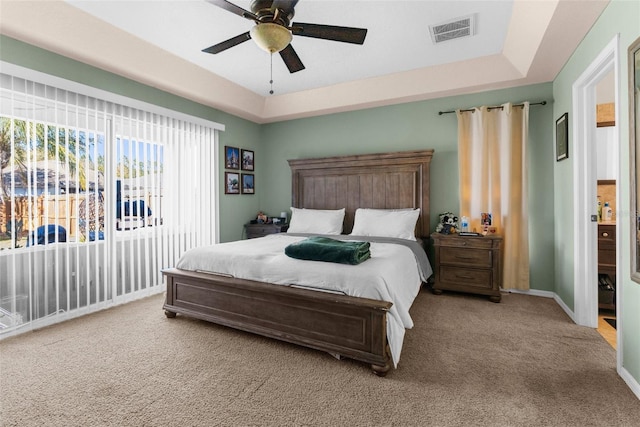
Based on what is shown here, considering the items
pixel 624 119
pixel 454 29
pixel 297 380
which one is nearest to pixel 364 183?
pixel 454 29

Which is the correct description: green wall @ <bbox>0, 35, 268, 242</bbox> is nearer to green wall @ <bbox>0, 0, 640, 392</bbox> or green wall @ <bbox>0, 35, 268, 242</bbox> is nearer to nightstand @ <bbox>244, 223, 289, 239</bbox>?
green wall @ <bbox>0, 0, 640, 392</bbox>

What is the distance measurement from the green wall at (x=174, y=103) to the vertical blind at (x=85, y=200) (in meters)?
0.16

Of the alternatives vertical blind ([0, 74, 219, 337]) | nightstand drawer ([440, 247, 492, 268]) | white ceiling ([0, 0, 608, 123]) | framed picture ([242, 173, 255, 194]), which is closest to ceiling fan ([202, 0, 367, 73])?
white ceiling ([0, 0, 608, 123])

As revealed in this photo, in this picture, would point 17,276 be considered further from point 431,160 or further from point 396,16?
point 431,160

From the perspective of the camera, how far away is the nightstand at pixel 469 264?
11.1ft

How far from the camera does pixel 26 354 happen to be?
2273 millimetres

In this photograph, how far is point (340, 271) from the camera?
2238 millimetres

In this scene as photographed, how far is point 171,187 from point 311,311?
2646mm

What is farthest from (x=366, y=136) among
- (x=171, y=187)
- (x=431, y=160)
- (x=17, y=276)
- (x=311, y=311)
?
(x=17, y=276)

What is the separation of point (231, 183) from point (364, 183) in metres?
2.05

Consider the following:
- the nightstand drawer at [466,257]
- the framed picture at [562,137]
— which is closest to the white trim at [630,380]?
the nightstand drawer at [466,257]

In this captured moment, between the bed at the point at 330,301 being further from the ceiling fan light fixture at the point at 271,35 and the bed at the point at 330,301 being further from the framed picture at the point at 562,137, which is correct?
the ceiling fan light fixture at the point at 271,35

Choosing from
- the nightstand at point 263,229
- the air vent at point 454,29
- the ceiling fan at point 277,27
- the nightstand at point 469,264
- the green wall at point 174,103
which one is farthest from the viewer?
the nightstand at point 263,229

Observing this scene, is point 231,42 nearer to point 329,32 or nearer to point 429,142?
point 329,32
